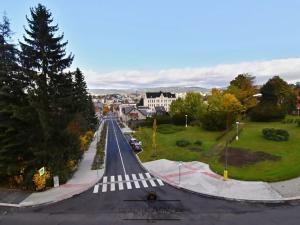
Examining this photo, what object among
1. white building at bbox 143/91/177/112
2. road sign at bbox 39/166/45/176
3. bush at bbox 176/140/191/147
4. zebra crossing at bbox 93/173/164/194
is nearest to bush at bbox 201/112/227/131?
bush at bbox 176/140/191/147

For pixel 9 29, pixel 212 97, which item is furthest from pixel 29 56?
pixel 212 97

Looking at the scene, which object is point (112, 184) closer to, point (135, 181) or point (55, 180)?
point (135, 181)

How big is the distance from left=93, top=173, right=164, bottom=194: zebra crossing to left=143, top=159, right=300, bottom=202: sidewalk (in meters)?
1.26

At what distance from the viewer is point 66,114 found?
119ft

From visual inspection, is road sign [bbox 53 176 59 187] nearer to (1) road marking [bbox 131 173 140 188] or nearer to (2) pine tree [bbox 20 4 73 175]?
(2) pine tree [bbox 20 4 73 175]

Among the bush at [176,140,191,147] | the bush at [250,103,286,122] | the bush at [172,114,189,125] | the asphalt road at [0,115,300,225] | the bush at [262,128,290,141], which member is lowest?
the asphalt road at [0,115,300,225]

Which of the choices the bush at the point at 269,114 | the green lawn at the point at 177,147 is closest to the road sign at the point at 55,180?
the green lawn at the point at 177,147

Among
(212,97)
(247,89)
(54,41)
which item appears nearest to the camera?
(54,41)

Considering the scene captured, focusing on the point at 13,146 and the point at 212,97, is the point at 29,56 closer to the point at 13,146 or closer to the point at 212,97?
the point at 13,146

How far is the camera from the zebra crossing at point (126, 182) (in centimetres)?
3328

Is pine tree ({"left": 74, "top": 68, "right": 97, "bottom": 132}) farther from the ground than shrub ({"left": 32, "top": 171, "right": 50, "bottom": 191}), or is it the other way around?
pine tree ({"left": 74, "top": 68, "right": 97, "bottom": 132})

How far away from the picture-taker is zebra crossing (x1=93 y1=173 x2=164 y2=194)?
33281 millimetres

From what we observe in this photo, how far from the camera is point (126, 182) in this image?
3541cm

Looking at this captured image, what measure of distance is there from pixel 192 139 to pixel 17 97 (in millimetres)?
32119
